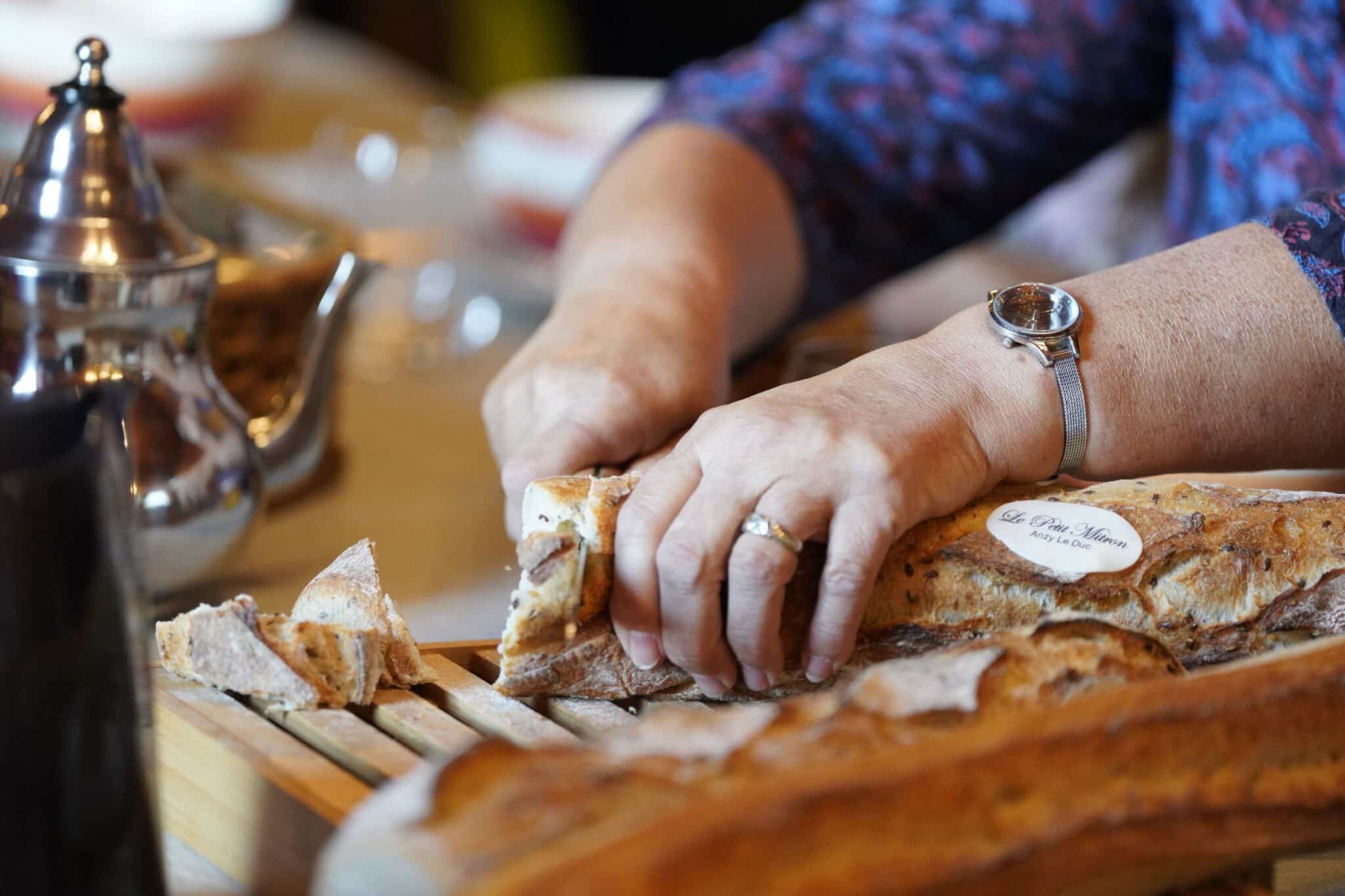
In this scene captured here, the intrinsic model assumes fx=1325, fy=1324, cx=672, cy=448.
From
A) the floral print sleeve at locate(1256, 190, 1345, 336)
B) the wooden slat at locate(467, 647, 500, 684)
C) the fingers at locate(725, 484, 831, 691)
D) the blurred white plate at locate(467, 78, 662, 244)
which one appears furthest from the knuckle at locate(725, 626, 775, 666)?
the blurred white plate at locate(467, 78, 662, 244)

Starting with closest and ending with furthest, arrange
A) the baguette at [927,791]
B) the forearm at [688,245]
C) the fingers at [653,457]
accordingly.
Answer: the baguette at [927,791], the fingers at [653,457], the forearm at [688,245]

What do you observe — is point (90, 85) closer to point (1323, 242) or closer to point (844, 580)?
point (844, 580)

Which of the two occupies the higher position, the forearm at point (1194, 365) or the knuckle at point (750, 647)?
the forearm at point (1194, 365)

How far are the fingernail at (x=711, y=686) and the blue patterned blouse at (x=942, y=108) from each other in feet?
1.94

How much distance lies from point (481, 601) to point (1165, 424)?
15.8 inches

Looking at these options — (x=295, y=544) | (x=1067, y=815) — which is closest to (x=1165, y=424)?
(x=1067, y=815)

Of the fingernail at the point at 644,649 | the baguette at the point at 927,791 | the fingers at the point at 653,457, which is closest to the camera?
the baguette at the point at 927,791

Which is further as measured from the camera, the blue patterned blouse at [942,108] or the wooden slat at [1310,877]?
the blue patterned blouse at [942,108]

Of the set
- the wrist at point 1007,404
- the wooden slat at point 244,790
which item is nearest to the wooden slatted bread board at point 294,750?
the wooden slat at point 244,790

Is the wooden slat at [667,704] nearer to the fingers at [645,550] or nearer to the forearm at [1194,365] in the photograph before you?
the fingers at [645,550]

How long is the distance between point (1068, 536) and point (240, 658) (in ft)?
1.20

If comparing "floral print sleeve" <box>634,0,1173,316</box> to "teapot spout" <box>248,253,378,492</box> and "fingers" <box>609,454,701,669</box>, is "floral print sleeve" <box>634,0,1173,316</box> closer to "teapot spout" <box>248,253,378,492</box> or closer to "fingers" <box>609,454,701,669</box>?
"teapot spout" <box>248,253,378,492</box>

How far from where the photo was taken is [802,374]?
68 centimetres

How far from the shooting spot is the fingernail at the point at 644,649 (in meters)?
0.57
